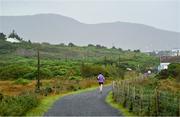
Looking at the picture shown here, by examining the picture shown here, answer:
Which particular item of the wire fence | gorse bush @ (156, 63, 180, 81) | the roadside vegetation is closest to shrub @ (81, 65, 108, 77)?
the roadside vegetation

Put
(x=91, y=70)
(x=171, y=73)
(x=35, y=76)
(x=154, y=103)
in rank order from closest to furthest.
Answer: (x=154, y=103)
(x=171, y=73)
(x=91, y=70)
(x=35, y=76)

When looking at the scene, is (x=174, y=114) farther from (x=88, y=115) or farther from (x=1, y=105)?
(x=1, y=105)

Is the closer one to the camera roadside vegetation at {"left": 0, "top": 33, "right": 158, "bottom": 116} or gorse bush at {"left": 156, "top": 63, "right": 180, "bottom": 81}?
roadside vegetation at {"left": 0, "top": 33, "right": 158, "bottom": 116}

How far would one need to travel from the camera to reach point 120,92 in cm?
3594

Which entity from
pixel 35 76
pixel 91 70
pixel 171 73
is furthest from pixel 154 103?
pixel 35 76

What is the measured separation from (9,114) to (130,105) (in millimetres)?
8217

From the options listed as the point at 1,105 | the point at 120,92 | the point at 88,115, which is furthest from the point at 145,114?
the point at 120,92

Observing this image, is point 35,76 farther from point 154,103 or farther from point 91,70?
point 154,103

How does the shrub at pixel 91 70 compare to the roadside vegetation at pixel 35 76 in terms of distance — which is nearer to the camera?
the roadside vegetation at pixel 35 76

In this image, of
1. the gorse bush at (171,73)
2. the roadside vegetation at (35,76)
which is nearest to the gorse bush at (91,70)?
the roadside vegetation at (35,76)

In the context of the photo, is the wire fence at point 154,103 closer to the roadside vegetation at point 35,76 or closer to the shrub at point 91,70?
the roadside vegetation at point 35,76

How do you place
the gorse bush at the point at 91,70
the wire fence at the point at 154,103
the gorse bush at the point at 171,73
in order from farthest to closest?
the gorse bush at the point at 91,70 < the gorse bush at the point at 171,73 < the wire fence at the point at 154,103

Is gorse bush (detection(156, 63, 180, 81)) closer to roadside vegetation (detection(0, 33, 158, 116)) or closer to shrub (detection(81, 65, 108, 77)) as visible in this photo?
roadside vegetation (detection(0, 33, 158, 116))

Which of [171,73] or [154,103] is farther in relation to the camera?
[171,73]
